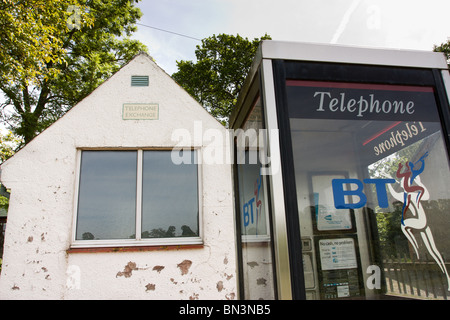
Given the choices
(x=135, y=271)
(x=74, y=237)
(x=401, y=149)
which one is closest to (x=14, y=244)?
(x=74, y=237)

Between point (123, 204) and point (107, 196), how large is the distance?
226 mm

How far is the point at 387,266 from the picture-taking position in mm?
3381

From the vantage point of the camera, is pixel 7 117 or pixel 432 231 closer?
pixel 432 231

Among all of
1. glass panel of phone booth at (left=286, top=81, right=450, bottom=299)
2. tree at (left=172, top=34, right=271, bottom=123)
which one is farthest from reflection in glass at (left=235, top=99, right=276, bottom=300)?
tree at (left=172, top=34, right=271, bottom=123)

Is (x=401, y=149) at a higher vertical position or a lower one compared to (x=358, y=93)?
lower

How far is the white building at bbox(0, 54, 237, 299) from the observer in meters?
3.35

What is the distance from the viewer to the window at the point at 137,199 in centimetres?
361

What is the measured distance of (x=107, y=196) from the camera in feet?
12.3

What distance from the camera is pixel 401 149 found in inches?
120

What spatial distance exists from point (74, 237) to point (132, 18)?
1076 cm
